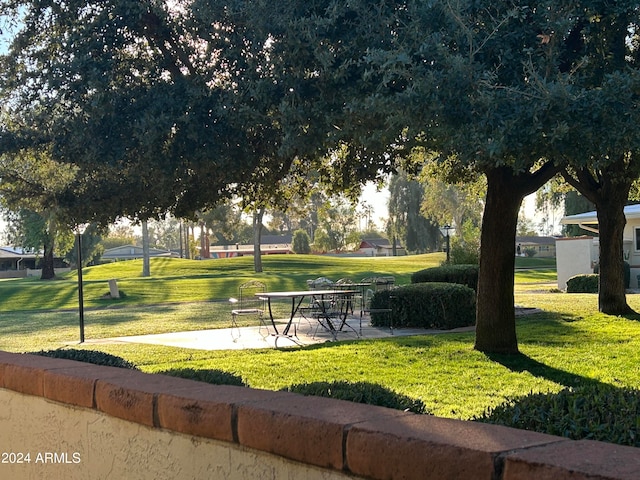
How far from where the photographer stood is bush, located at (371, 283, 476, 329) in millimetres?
15281

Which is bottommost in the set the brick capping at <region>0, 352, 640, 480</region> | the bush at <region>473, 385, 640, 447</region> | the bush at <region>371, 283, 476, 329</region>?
the bush at <region>371, 283, 476, 329</region>

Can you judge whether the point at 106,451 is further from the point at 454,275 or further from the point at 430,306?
the point at 454,275

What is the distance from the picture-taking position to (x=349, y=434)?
2.63 m

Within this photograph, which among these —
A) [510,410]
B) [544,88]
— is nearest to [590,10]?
[544,88]

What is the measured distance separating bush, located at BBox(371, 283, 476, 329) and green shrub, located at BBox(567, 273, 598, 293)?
11895 mm

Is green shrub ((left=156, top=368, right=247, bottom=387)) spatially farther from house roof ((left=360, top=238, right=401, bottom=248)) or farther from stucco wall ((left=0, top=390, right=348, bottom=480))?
house roof ((left=360, top=238, right=401, bottom=248))

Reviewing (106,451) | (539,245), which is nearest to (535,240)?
(539,245)

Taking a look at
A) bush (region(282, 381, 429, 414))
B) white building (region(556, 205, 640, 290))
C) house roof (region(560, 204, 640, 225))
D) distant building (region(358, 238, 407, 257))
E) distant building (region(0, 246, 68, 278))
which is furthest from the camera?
distant building (region(358, 238, 407, 257))

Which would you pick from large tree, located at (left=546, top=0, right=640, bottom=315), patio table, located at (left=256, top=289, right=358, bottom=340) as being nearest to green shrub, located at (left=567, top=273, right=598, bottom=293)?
patio table, located at (left=256, top=289, right=358, bottom=340)

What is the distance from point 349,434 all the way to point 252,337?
1267 centimetres

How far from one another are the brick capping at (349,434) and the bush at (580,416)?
650mm

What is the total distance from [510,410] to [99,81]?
5.43 m

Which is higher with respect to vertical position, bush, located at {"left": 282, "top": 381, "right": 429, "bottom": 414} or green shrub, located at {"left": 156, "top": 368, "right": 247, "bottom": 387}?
bush, located at {"left": 282, "top": 381, "right": 429, "bottom": 414}

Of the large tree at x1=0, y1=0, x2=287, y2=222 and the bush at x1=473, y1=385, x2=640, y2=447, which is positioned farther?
the large tree at x1=0, y1=0, x2=287, y2=222
